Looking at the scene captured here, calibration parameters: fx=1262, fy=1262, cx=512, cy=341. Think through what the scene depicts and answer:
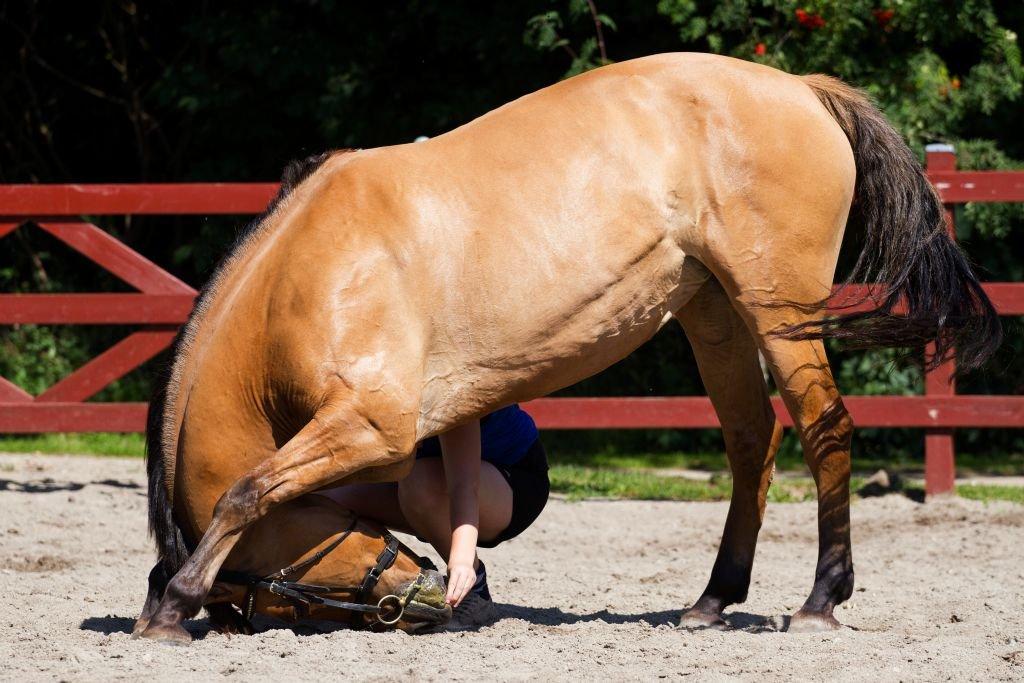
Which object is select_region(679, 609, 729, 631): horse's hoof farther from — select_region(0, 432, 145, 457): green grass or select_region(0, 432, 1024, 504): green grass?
select_region(0, 432, 145, 457): green grass

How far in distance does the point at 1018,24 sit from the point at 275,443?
7344mm

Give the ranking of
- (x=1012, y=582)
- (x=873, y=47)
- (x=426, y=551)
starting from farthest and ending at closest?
1. (x=873, y=47)
2. (x=426, y=551)
3. (x=1012, y=582)

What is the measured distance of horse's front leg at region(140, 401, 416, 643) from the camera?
349 cm

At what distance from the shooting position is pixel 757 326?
3973 millimetres

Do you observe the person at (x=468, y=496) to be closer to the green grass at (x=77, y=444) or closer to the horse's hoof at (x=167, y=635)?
the horse's hoof at (x=167, y=635)

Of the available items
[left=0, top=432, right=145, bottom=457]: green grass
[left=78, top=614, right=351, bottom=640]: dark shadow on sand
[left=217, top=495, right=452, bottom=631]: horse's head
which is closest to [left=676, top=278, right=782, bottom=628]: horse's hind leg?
[left=217, top=495, right=452, bottom=631]: horse's head

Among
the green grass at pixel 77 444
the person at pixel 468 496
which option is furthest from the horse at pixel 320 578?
the green grass at pixel 77 444

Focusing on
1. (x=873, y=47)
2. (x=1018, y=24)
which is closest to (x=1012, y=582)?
(x=873, y=47)

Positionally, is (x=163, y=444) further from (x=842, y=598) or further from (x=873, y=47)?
(x=873, y=47)

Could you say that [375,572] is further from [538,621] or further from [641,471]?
[641,471]

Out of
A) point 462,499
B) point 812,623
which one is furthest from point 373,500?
point 812,623

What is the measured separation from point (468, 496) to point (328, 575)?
1.58 feet

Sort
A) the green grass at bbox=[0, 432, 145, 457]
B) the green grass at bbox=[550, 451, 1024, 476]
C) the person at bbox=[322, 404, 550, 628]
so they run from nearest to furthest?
the person at bbox=[322, 404, 550, 628], the green grass at bbox=[0, 432, 145, 457], the green grass at bbox=[550, 451, 1024, 476]

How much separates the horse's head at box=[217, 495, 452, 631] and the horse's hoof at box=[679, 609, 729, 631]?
2.79 ft
